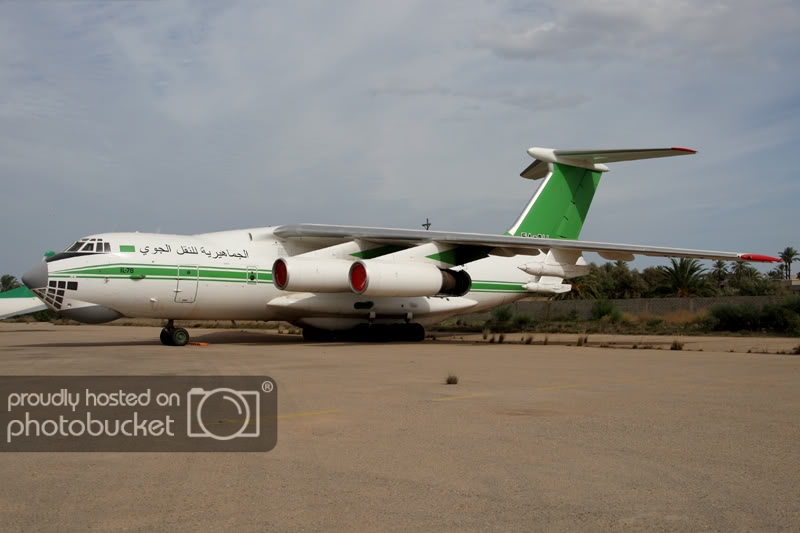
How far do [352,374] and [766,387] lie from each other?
16.8ft

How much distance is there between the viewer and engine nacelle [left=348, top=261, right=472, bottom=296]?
16.6 meters

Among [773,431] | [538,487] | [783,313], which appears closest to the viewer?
[538,487]

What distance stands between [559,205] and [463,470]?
59.3ft

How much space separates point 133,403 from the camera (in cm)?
707

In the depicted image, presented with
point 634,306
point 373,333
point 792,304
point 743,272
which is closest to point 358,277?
point 373,333

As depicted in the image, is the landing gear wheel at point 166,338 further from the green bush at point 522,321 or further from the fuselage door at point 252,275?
the green bush at point 522,321

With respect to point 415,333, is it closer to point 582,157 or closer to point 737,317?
point 582,157

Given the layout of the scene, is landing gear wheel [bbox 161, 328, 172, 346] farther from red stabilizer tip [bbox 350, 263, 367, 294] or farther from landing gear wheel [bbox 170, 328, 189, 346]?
red stabilizer tip [bbox 350, 263, 367, 294]

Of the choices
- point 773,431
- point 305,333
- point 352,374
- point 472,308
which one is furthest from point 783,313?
point 773,431

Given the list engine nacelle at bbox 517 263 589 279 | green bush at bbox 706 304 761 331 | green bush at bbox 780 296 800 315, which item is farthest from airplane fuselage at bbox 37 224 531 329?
green bush at bbox 780 296 800 315

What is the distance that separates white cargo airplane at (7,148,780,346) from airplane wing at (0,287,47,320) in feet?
59.0

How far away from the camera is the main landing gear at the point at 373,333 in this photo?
1970 centimetres

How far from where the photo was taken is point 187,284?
1639cm

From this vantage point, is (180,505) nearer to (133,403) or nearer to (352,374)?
(133,403)
